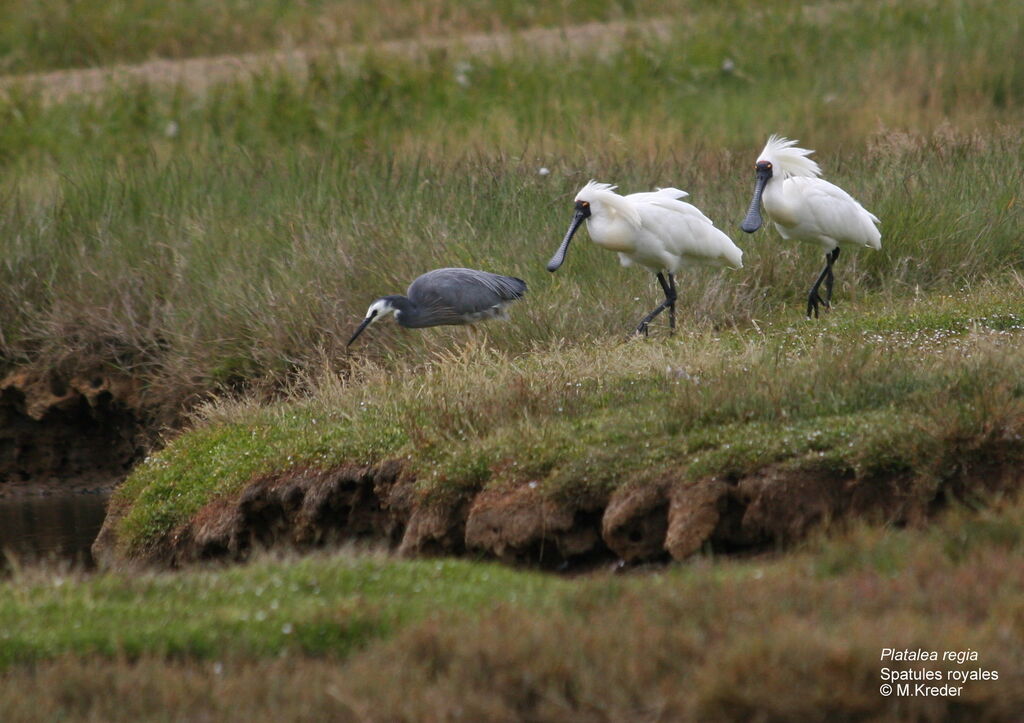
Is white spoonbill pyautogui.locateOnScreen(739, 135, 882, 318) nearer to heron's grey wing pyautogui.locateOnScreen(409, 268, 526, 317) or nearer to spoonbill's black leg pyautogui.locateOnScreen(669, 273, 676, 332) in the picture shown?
spoonbill's black leg pyautogui.locateOnScreen(669, 273, 676, 332)

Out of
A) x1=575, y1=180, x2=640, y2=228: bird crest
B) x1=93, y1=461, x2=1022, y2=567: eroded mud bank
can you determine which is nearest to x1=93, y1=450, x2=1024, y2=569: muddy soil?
x1=93, y1=461, x2=1022, y2=567: eroded mud bank

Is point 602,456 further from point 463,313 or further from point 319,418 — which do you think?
point 463,313

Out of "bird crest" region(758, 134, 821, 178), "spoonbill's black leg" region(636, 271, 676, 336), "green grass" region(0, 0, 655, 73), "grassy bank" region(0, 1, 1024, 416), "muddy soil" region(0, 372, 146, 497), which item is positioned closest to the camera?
"spoonbill's black leg" region(636, 271, 676, 336)

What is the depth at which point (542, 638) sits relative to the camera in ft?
17.5

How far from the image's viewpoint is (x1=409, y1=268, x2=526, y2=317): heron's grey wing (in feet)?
36.5

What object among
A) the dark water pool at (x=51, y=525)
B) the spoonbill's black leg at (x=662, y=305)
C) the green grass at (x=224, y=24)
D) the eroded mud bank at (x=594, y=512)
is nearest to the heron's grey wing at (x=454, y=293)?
the spoonbill's black leg at (x=662, y=305)

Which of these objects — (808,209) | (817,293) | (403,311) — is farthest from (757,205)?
(403,311)

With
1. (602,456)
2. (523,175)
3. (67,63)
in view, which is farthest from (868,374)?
(67,63)

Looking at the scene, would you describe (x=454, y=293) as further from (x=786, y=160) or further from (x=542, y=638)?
(x=542, y=638)

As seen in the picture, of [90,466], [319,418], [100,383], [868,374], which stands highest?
[868,374]

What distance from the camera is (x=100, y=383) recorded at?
44.3 feet

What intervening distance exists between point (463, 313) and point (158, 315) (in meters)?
3.45

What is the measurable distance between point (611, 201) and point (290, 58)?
12792mm

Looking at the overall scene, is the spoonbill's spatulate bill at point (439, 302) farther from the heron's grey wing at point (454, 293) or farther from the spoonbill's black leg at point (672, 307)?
the spoonbill's black leg at point (672, 307)
